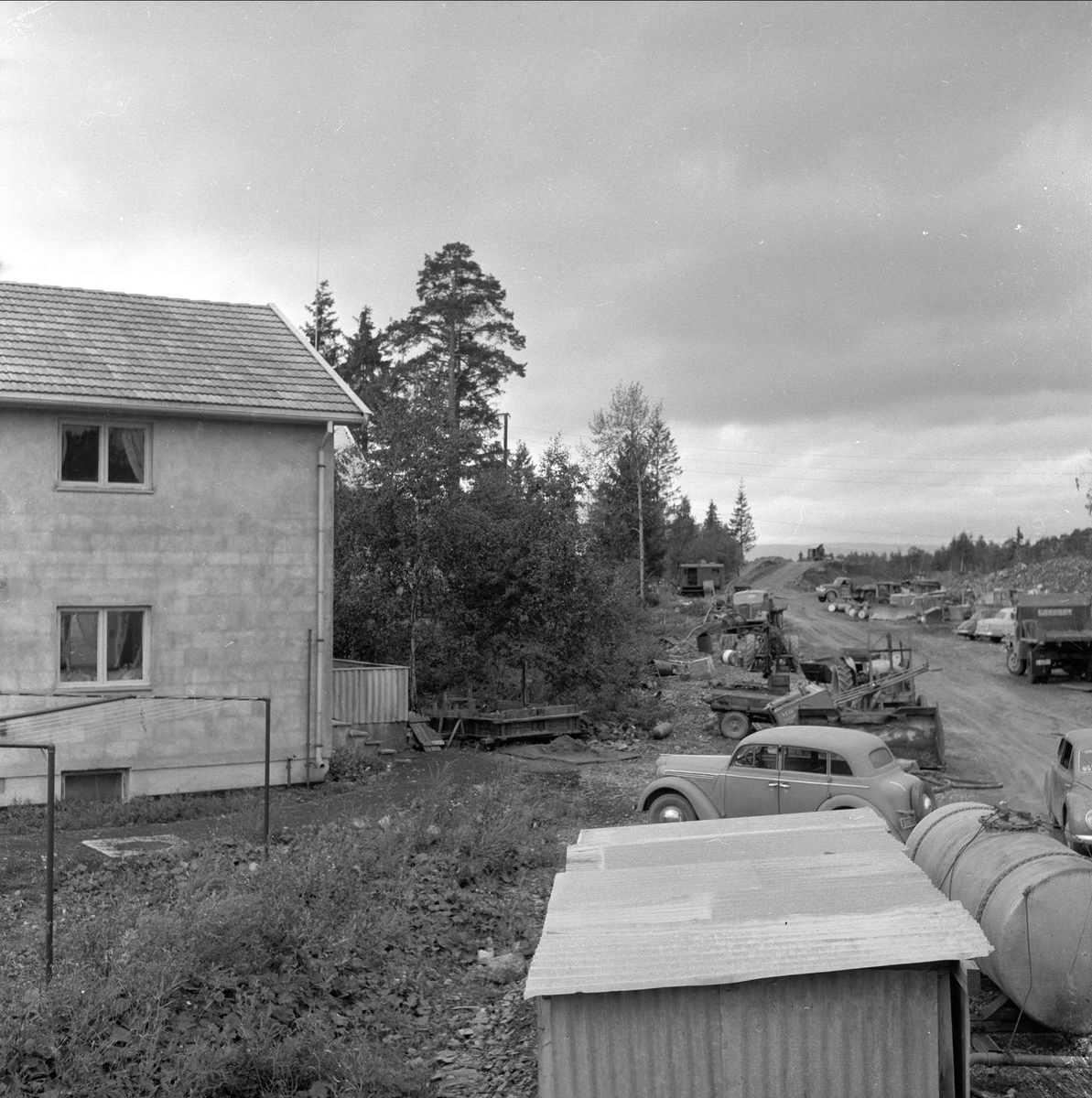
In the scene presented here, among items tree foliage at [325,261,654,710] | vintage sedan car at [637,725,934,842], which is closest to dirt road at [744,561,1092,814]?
vintage sedan car at [637,725,934,842]

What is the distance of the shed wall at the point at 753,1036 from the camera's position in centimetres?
616

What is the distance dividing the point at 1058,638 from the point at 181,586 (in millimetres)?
24481

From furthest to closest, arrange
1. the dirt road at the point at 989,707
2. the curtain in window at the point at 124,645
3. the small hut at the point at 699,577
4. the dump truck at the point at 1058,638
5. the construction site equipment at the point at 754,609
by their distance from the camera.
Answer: the small hut at the point at 699,577, the construction site equipment at the point at 754,609, the dump truck at the point at 1058,638, the dirt road at the point at 989,707, the curtain in window at the point at 124,645

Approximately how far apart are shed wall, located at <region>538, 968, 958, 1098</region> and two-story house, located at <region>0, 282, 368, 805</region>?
1108 centimetres

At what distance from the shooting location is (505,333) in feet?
144

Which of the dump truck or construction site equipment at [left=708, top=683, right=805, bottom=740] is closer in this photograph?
construction site equipment at [left=708, top=683, right=805, bottom=740]

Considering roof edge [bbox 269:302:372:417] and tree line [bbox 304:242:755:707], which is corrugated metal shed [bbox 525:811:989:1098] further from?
tree line [bbox 304:242:755:707]

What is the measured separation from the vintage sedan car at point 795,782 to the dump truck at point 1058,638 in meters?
20.2

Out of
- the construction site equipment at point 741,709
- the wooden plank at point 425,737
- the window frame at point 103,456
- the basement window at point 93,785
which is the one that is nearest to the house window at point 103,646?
the basement window at point 93,785

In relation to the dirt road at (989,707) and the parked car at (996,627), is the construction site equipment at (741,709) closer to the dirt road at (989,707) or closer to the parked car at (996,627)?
the dirt road at (989,707)

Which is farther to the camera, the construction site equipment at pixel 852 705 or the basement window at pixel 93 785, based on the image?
the construction site equipment at pixel 852 705

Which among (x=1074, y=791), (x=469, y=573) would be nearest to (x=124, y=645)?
(x=469, y=573)

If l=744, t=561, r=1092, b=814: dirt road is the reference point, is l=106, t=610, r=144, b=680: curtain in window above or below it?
above

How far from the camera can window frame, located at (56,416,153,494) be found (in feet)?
54.4
